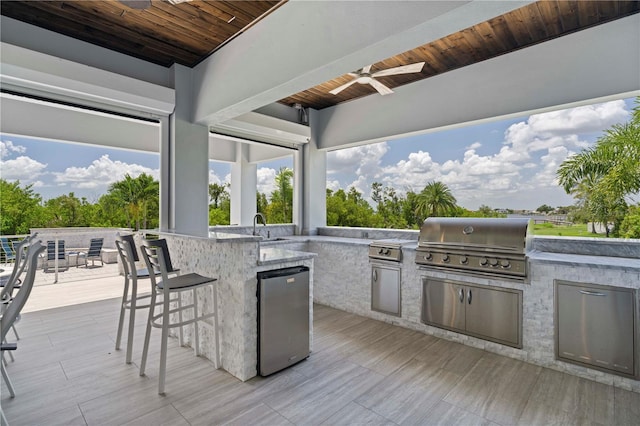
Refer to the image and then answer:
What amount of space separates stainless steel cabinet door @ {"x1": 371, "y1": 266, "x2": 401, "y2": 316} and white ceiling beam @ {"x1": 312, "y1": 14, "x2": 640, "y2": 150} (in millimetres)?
1912

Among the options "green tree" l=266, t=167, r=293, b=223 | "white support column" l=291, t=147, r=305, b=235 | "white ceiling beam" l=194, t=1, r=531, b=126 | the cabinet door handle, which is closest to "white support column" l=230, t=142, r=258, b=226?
"green tree" l=266, t=167, r=293, b=223

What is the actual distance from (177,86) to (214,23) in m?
1.11

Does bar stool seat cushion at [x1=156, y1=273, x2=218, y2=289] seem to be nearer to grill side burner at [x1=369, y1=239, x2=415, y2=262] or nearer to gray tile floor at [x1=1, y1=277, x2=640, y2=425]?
gray tile floor at [x1=1, y1=277, x2=640, y2=425]

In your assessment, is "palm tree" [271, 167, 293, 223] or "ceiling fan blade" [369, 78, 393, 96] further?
"palm tree" [271, 167, 293, 223]

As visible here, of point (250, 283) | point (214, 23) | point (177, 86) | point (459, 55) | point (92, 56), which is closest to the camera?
point (250, 283)

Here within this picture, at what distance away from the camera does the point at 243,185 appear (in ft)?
24.6

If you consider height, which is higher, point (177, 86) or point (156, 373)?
point (177, 86)

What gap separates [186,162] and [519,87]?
12.8 ft

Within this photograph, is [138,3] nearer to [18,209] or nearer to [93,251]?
[93,251]

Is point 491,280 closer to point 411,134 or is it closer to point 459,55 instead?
point 411,134

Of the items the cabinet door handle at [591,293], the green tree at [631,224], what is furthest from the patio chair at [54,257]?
the green tree at [631,224]

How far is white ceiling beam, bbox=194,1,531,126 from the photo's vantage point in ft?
5.63

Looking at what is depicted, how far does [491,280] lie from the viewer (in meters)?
2.95

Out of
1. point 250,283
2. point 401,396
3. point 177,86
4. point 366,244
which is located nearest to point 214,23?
point 177,86
